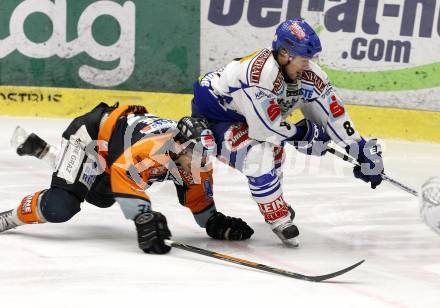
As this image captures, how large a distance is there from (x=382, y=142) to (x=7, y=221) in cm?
361

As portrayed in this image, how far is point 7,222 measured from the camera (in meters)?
4.10

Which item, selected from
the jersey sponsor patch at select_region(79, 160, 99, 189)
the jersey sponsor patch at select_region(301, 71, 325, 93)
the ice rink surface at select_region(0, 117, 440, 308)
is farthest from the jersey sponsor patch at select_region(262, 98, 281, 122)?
the jersey sponsor patch at select_region(79, 160, 99, 189)

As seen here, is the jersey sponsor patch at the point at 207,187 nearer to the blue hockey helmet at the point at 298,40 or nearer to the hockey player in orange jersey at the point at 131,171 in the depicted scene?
the hockey player in orange jersey at the point at 131,171

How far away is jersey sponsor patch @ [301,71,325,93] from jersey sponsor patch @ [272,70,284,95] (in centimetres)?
16

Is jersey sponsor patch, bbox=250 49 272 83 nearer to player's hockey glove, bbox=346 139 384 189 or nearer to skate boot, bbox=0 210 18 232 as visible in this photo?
player's hockey glove, bbox=346 139 384 189

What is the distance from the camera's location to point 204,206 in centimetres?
428

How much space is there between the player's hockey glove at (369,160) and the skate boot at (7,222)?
5.21 feet

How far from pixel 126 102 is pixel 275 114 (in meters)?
3.58

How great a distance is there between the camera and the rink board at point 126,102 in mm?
7188

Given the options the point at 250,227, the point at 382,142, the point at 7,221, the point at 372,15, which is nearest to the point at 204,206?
the point at 250,227

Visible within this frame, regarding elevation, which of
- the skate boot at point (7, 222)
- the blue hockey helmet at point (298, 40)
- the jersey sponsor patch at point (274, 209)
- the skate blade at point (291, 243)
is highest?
the blue hockey helmet at point (298, 40)

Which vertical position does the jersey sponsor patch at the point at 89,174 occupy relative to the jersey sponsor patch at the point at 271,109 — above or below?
below

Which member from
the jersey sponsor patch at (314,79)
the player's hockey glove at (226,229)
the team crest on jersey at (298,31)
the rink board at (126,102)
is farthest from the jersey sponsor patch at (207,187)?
the rink board at (126,102)

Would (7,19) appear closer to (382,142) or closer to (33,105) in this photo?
(33,105)
